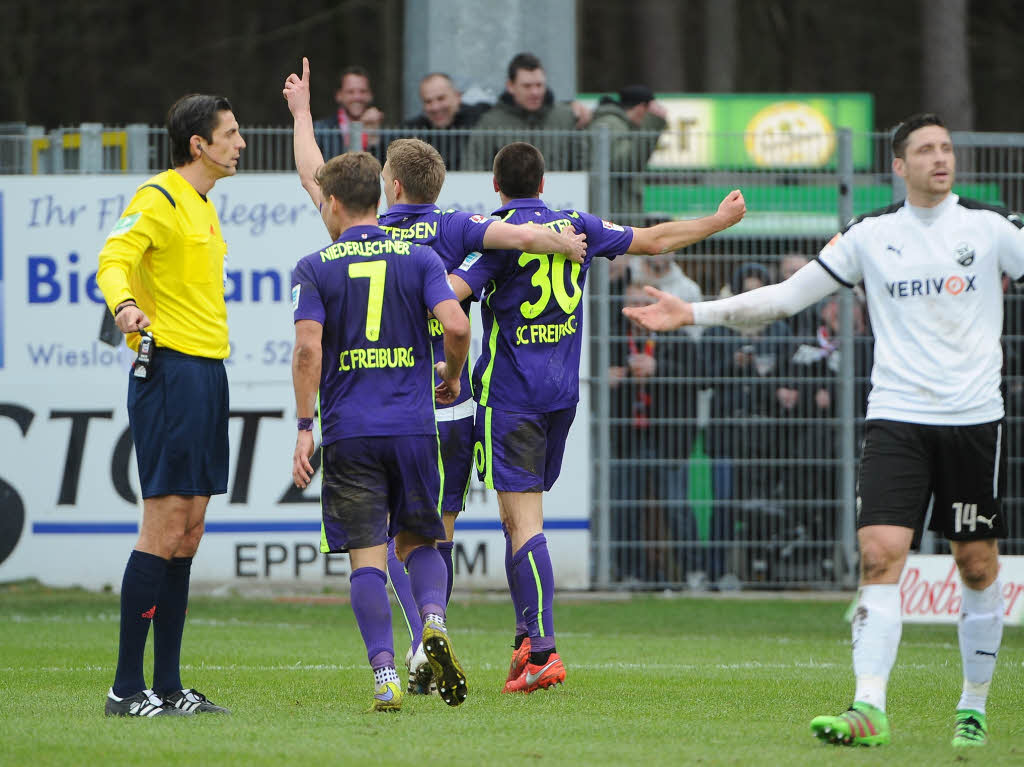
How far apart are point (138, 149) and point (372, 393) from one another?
278 inches

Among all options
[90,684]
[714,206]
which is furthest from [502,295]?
[714,206]

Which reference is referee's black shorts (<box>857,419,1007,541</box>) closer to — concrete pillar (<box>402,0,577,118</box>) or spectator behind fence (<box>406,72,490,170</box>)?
spectator behind fence (<box>406,72,490,170</box>)

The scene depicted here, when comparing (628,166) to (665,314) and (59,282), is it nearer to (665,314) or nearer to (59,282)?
(59,282)

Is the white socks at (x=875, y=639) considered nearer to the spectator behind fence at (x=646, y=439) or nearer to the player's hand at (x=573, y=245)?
the player's hand at (x=573, y=245)

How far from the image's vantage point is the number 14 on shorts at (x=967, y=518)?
6457 mm

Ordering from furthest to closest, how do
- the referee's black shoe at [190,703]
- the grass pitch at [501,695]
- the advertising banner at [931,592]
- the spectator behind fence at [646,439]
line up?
the spectator behind fence at [646,439], the advertising banner at [931,592], the referee's black shoe at [190,703], the grass pitch at [501,695]

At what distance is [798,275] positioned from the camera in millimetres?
6613

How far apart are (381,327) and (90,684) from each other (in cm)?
247

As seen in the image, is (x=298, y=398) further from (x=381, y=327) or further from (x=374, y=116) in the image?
(x=374, y=116)

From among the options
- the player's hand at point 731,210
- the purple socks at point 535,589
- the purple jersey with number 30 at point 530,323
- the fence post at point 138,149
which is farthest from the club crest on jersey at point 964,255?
the fence post at point 138,149

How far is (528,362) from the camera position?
811 cm

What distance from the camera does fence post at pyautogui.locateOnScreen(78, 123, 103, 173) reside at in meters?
13.3

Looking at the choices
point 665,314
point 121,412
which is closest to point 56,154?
point 121,412

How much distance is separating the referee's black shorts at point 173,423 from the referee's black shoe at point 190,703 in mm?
824
